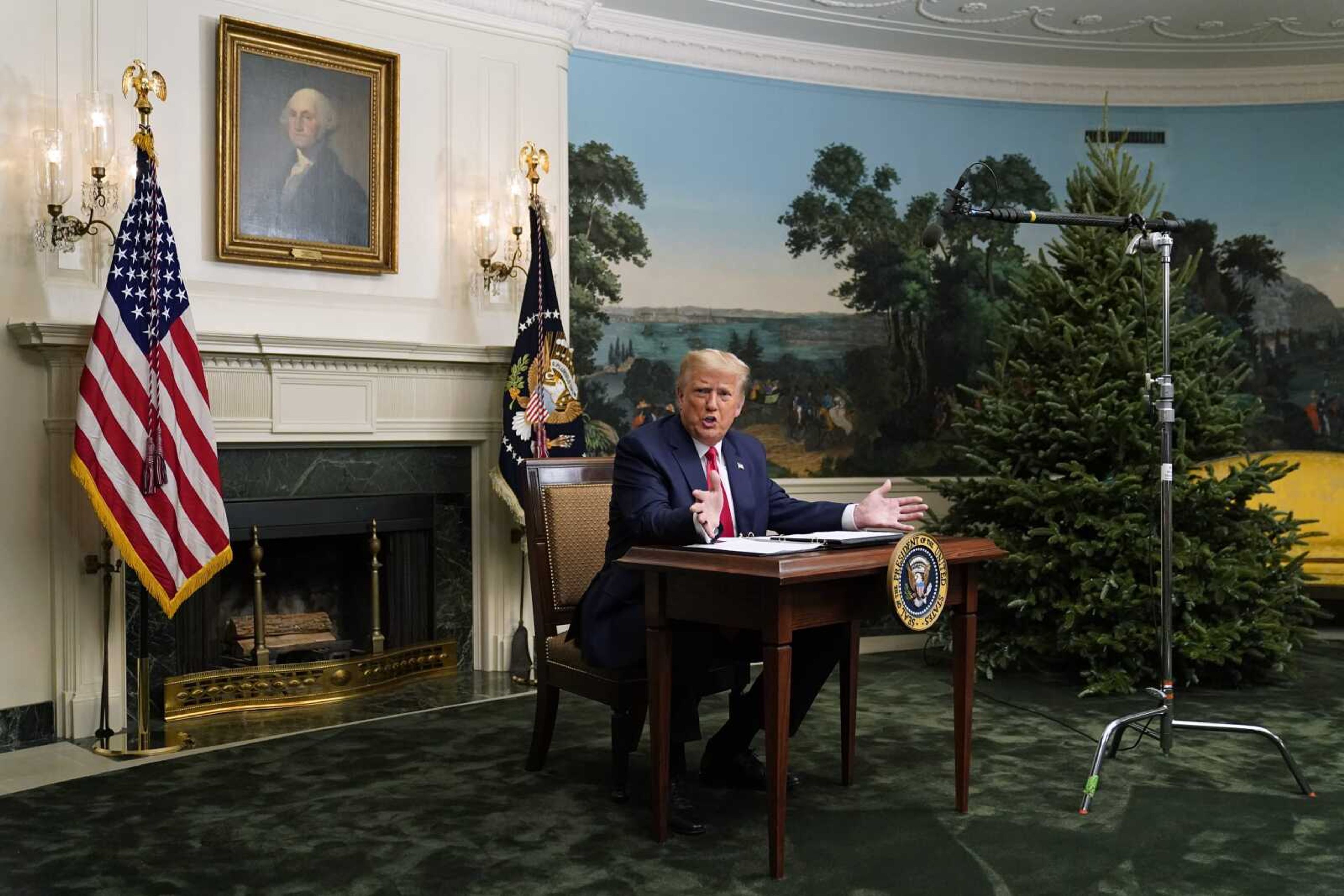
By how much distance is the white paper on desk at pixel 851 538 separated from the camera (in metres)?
3.40

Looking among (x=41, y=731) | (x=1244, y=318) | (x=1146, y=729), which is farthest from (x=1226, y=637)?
(x=41, y=731)

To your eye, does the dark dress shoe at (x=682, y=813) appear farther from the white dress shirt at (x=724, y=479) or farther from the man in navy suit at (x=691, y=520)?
the white dress shirt at (x=724, y=479)

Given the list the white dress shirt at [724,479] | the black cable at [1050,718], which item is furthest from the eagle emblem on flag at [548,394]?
the black cable at [1050,718]

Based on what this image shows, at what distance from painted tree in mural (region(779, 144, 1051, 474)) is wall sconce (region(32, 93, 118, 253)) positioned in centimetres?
407

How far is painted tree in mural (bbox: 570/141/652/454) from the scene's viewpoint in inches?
273

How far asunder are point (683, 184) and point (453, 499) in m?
2.47

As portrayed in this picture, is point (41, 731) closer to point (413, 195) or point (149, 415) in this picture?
point (149, 415)

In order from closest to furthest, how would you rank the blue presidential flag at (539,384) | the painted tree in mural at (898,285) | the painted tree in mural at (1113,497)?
the painted tree in mural at (1113,497)
the blue presidential flag at (539,384)
the painted tree in mural at (898,285)

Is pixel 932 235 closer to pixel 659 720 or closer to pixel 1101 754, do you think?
pixel 659 720

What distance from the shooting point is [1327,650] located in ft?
22.2

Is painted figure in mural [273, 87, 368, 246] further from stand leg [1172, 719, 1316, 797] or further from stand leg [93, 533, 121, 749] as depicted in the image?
stand leg [1172, 719, 1316, 797]

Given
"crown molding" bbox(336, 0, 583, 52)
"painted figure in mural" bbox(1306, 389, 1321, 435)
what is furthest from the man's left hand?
"painted figure in mural" bbox(1306, 389, 1321, 435)

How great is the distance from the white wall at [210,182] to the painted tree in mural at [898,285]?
6.38ft

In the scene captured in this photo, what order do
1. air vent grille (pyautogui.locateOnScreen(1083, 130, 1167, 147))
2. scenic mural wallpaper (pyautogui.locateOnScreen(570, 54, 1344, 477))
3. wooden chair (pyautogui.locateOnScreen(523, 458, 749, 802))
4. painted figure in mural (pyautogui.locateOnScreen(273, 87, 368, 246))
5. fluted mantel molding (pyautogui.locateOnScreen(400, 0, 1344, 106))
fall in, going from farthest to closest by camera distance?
air vent grille (pyautogui.locateOnScreen(1083, 130, 1167, 147))
scenic mural wallpaper (pyautogui.locateOnScreen(570, 54, 1344, 477))
fluted mantel molding (pyautogui.locateOnScreen(400, 0, 1344, 106))
painted figure in mural (pyautogui.locateOnScreen(273, 87, 368, 246))
wooden chair (pyautogui.locateOnScreen(523, 458, 749, 802))
